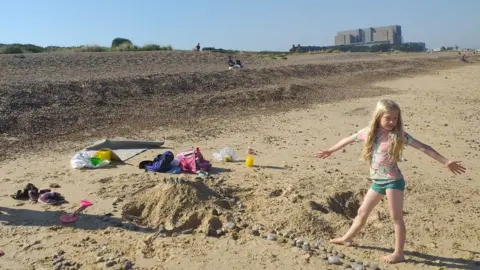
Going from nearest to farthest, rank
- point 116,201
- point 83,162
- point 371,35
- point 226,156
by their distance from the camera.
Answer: point 116,201
point 83,162
point 226,156
point 371,35

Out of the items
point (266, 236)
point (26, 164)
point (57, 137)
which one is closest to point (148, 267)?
point (266, 236)

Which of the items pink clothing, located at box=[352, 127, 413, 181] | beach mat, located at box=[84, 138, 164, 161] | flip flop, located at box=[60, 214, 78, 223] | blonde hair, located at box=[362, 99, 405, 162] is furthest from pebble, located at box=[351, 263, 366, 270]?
beach mat, located at box=[84, 138, 164, 161]

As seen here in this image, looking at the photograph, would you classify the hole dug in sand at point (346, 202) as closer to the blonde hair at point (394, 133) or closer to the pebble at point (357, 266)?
the pebble at point (357, 266)

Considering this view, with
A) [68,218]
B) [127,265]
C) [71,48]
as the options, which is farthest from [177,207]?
[71,48]

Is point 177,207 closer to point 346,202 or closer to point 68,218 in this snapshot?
point 68,218

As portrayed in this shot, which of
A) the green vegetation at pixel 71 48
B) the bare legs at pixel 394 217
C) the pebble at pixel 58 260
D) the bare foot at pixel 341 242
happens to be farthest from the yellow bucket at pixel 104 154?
the green vegetation at pixel 71 48

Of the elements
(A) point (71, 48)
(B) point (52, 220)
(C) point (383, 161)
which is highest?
(A) point (71, 48)

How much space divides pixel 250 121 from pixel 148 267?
26.4 feet

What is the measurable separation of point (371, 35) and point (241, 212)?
448 ft

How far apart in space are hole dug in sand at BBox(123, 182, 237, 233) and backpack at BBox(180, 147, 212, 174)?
1260mm

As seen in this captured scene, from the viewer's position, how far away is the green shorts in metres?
4.30

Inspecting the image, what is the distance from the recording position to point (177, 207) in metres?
5.26

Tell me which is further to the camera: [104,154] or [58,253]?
[104,154]

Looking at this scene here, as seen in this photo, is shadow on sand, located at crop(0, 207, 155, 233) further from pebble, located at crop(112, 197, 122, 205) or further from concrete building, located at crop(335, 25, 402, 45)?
concrete building, located at crop(335, 25, 402, 45)
